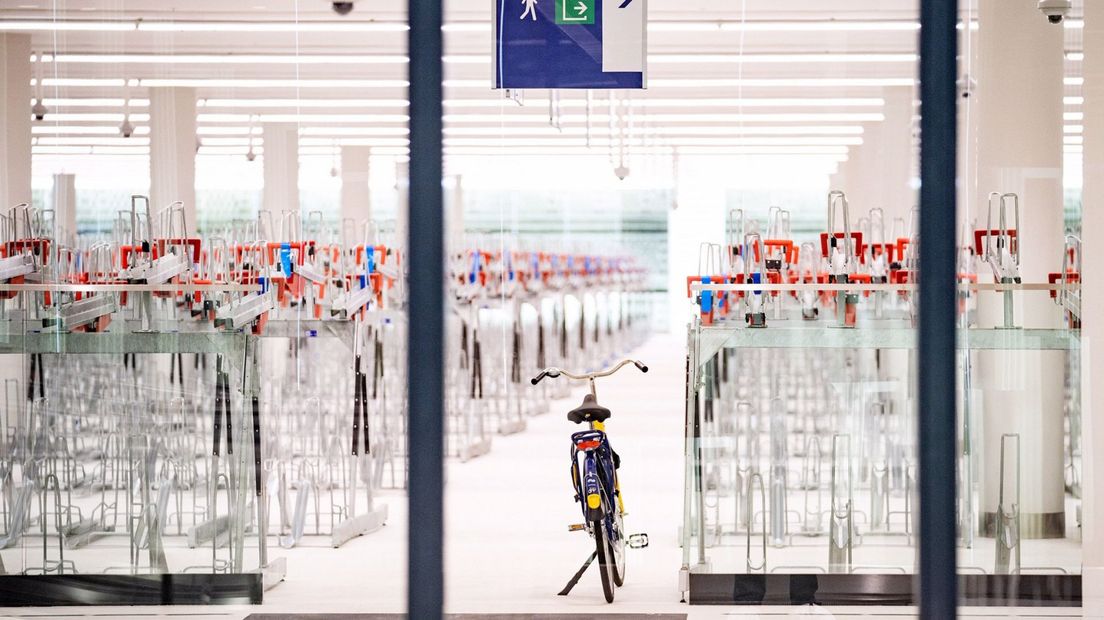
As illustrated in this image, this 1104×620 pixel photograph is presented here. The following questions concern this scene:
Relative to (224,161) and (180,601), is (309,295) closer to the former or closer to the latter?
(224,161)

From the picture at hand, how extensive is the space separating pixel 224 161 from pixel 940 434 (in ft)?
10.9

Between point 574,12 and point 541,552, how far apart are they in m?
2.48

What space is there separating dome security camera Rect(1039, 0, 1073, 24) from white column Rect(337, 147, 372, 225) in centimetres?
267

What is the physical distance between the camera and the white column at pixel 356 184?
506 cm

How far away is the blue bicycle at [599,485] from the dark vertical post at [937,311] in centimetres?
191

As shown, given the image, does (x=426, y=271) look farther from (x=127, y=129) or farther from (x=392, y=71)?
(x=392, y=71)

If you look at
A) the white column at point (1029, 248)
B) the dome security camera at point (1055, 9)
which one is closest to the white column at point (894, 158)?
the white column at point (1029, 248)

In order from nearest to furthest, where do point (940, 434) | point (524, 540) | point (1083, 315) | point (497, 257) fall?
1. point (940, 434)
2. point (1083, 315)
3. point (524, 540)
4. point (497, 257)

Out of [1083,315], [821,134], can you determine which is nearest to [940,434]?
[1083,315]

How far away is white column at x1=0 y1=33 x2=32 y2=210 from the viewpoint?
4.60 m

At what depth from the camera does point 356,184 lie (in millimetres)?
5086

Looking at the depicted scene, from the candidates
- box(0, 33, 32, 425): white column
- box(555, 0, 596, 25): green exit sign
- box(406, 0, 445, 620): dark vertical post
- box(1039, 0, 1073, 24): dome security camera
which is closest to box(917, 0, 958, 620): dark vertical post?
box(406, 0, 445, 620): dark vertical post

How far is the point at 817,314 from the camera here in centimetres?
466

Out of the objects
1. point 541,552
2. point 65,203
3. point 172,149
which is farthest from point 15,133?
point 541,552
